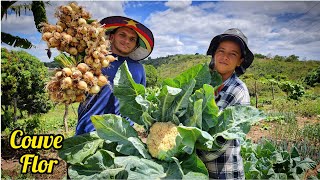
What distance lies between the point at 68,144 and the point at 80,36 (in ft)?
1.73

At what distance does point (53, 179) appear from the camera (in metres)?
5.25

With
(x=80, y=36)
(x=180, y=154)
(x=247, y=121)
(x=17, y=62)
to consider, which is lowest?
(x=180, y=154)

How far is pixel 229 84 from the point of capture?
5.35 feet

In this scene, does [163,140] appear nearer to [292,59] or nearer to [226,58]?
[226,58]

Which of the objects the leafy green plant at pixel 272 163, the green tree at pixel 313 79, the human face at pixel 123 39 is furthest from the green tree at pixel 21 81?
the green tree at pixel 313 79

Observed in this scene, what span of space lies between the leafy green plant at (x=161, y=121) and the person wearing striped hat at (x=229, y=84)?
0.43 ft

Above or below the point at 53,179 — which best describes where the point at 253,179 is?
above

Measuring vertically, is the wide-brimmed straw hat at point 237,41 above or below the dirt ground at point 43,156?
above

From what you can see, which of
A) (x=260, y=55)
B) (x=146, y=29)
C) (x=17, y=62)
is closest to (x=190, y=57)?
(x=260, y=55)

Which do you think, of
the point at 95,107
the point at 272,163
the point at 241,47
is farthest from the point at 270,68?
the point at 95,107

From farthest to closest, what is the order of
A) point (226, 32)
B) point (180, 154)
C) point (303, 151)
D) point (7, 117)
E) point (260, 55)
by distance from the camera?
point (260, 55), point (7, 117), point (303, 151), point (226, 32), point (180, 154)

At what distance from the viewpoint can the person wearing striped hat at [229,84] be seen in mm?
1486

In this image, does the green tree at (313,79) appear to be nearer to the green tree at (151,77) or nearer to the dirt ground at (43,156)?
the green tree at (151,77)

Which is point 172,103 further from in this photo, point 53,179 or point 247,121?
point 53,179
